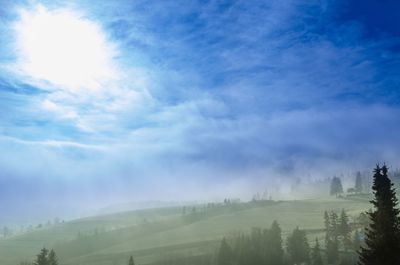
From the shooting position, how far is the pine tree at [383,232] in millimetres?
39250

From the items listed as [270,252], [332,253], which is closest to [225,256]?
[270,252]

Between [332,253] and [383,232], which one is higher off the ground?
[383,232]

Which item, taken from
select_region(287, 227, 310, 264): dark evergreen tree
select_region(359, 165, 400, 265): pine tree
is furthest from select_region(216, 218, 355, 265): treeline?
select_region(359, 165, 400, 265): pine tree

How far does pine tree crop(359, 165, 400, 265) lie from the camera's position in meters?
39.2

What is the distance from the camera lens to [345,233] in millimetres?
171375

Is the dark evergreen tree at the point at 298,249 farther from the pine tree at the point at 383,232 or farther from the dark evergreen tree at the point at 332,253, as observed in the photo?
the pine tree at the point at 383,232

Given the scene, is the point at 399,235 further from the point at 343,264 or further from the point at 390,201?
the point at 343,264

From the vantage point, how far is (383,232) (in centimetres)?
4172

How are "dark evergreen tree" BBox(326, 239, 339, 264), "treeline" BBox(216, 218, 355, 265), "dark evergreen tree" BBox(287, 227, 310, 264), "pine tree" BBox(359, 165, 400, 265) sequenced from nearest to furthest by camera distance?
"pine tree" BBox(359, 165, 400, 265) → "dark evergreen tree" BBox(326, 239, 339, 264) → "treeline" BBox(216, 218, 355, 265) → "dark evergreen tree" BBox(287, 227, 310, 264)

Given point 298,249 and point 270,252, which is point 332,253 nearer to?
point 298,249

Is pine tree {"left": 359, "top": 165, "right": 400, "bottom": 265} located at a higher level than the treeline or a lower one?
higher

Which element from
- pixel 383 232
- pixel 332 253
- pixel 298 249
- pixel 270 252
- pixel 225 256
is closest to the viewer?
pixel 383 232

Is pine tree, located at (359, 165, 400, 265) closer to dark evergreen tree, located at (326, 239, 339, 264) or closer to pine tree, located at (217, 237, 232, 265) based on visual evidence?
dark evergreen tree, located at (326, 239, 339, 264)

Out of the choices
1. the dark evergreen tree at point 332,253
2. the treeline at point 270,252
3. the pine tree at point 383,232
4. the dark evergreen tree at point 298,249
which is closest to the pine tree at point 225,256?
the treeline at point 270,252
